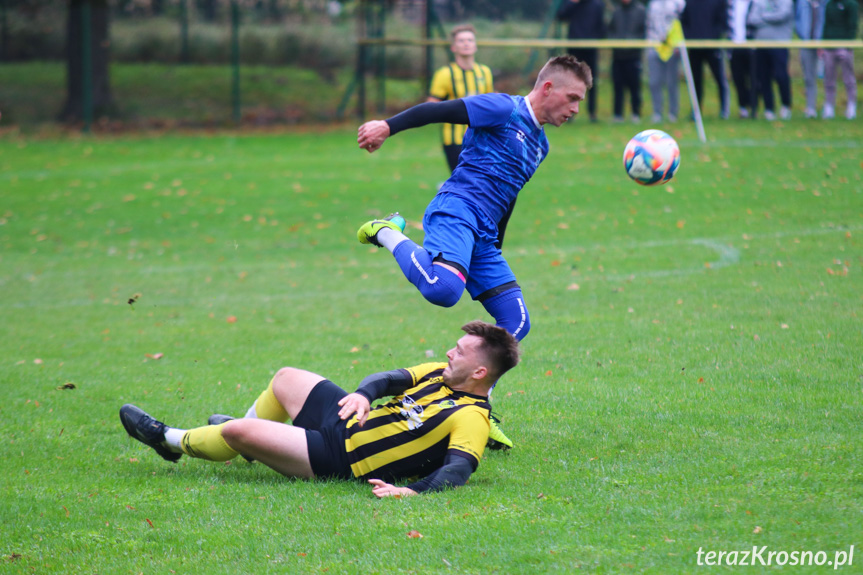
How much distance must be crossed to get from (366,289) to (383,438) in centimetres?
622

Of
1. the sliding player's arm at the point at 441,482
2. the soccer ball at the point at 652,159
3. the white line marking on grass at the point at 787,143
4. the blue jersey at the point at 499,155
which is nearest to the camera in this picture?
the sliding player's arm at the point at 441,482

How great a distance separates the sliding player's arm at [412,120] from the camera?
17.7ft

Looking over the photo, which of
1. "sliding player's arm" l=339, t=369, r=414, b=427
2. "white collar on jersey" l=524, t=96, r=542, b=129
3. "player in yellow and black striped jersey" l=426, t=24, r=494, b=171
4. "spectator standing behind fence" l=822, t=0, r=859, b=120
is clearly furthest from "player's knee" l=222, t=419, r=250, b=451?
"spectator standing behind fence" l=822, t=0, r=859, b=120

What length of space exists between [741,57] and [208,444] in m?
17.9

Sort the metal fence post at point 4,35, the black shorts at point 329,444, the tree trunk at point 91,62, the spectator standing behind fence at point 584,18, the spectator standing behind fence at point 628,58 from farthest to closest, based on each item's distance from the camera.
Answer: the metal fence post at point 4,35 < the tree trunk at point 91,62 < the spectator standing behind fence at point 584,18 < the spectator standing behind fence at point 628,58 < the black shorts at point 329,444

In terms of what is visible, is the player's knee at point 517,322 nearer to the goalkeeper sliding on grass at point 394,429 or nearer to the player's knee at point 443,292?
the player's knee at point 443,292

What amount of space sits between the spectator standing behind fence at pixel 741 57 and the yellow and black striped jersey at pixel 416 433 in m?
17.2

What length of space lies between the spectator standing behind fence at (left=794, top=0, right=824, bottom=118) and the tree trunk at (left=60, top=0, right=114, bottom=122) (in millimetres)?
17639

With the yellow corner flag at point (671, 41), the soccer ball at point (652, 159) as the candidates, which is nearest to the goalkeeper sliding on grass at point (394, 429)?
the soccer ball at point (652, 159)

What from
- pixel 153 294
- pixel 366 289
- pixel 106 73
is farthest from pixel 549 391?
pixel 106 73

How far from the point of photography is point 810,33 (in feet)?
65.5

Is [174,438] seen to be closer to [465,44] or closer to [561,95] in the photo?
[561,95]

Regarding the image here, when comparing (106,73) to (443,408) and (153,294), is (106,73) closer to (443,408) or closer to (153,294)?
(153,294)

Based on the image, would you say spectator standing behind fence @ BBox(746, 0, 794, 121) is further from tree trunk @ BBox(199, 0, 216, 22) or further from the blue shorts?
the blue shorts
